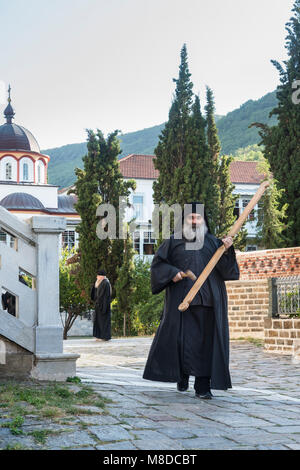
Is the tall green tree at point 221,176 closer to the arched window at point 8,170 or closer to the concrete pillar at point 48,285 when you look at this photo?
the concrete pillar at point 48,285

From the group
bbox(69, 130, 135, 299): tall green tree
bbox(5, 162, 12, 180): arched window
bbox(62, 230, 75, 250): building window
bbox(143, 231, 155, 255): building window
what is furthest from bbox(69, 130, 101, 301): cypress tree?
bbox(5, 162, 12, 180): arched window

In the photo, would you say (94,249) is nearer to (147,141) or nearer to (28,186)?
(28,186)

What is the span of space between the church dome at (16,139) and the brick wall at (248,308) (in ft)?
132

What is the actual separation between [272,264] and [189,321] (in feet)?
41.0

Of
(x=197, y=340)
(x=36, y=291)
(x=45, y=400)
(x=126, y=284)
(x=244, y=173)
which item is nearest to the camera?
(x=45, y=400)

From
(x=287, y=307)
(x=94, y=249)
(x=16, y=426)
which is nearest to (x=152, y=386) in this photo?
(x=16, y=426)

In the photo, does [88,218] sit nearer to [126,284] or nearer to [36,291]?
[126,284]

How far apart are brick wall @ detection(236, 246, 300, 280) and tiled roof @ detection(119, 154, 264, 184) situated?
104 feet

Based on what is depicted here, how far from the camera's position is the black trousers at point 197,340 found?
6.50 m

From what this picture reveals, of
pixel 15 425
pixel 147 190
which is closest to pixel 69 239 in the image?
pixel 147 190

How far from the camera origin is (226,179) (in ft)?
105

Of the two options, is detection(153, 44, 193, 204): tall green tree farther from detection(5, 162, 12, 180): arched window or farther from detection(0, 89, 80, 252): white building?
detection(5, 162, 12, 180): arched window

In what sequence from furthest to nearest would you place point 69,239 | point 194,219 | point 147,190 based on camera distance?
point 147,190 < point 69,239 < point 194,219

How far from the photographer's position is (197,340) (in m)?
6.61
